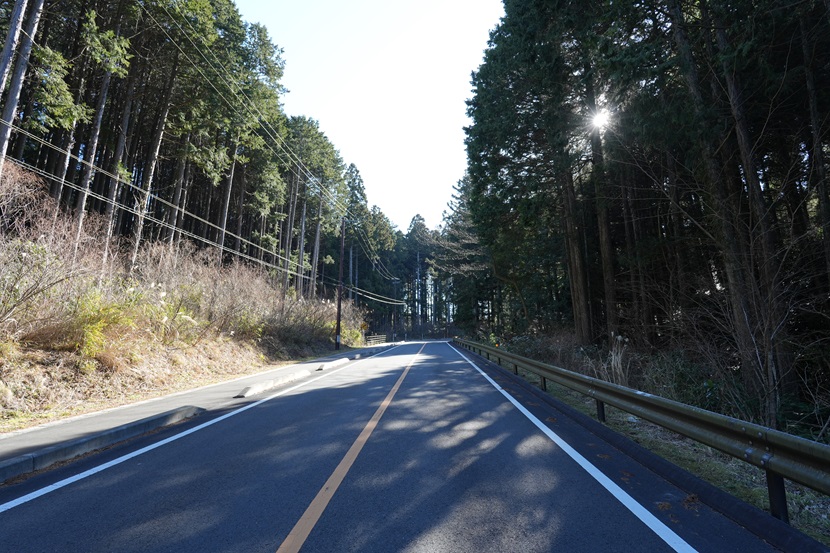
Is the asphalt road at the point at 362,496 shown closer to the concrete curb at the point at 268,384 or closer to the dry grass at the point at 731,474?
the dry grass at the point at 731,474

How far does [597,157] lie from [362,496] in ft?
53.0

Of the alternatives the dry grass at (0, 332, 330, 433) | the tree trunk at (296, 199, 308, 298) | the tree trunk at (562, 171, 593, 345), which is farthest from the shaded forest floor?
the tree trunk at (296, 199, 308, 298)

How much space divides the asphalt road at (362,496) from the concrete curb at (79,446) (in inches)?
9.5

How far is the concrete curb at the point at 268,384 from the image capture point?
9.96m

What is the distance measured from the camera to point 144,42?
2116 cm

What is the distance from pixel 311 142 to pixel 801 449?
4026 centimetres

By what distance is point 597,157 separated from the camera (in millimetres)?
16422

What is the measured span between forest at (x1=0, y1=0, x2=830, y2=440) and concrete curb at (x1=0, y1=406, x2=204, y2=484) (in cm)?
461

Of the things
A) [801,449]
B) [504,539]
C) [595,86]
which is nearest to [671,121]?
[595,86]

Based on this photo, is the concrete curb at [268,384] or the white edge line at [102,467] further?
the concrete curb at [268,384]

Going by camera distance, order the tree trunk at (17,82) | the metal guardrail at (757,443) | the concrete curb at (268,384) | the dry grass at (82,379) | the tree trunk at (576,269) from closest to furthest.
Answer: the metal guardrail at (757,443) < the dry grass at (82,379) < the concrete curb at (268,384) < the tree trunk at (17,82) < the tree trunk at (576,269)

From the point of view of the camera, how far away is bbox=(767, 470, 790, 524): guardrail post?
3.15 metres

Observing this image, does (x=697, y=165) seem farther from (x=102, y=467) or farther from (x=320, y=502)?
(x=102, y=467)

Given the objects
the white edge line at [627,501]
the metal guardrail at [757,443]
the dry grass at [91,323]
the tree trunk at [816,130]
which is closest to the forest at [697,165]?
the tree trunk at [816,130]
